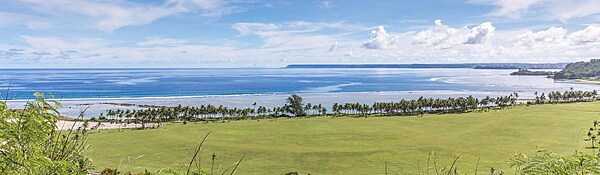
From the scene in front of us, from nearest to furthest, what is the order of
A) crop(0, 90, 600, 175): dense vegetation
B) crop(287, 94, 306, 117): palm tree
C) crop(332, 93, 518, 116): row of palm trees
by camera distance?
crop(0, 90, 600, 175): dense vegetation → crop(332, 93, 518, 116): row of palm trees → crop(287, 94, 306, 117): palm tree

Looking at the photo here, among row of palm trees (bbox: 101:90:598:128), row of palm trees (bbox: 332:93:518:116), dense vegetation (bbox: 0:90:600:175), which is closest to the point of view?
dense vegetation (bbox: 0:90:600:175)

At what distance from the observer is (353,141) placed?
61688 millimetres

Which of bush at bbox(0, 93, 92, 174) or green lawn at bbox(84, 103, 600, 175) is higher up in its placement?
bush at bbox(0, 93, 92, 174)

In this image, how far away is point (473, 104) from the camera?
331 feet

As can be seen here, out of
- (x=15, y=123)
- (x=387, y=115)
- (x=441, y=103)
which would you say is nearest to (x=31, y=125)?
(x=15, y=123)

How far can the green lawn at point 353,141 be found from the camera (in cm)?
4706

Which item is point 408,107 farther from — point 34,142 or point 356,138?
point 34,142

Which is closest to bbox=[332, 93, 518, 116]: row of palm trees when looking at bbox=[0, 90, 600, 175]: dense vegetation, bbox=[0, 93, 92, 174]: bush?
bbox=[0, 90, 600, 175]: dense vegetation

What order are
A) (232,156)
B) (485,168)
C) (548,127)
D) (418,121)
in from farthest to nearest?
(418,121) < (548,127) < (232,156) < (485,168)

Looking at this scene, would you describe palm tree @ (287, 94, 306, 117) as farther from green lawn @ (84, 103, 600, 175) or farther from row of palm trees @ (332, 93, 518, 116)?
green lawn @ (84, 103, 600, 175)

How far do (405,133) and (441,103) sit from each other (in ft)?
113

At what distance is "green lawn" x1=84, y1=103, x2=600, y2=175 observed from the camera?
47.1 meters

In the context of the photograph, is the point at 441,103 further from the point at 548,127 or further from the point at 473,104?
the point at 548,127

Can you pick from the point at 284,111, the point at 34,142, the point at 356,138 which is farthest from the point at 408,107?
the point at 34,142
